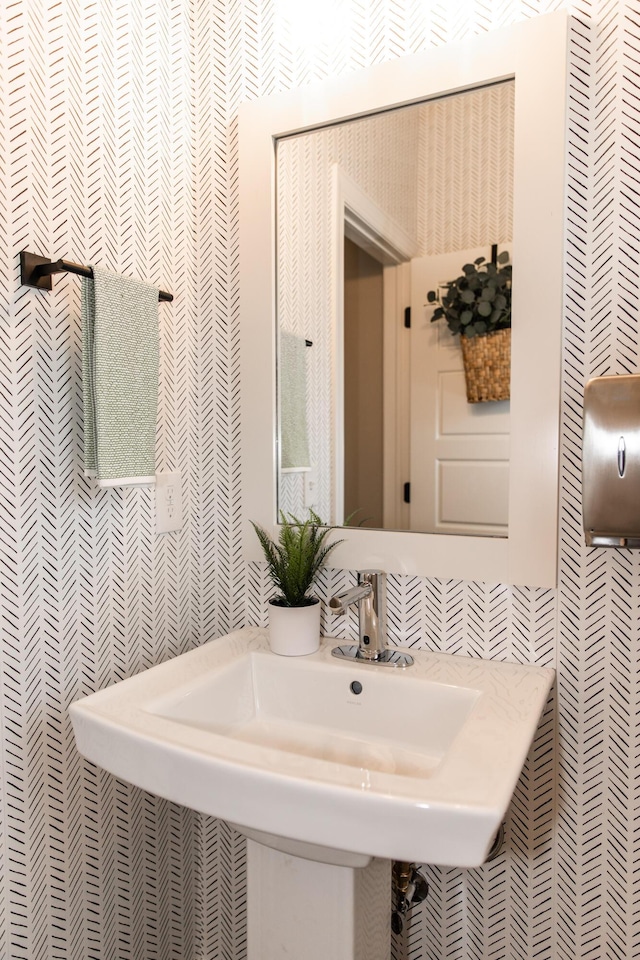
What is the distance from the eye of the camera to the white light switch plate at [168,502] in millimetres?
1364

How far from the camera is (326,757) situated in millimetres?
1068

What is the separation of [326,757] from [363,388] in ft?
2.22

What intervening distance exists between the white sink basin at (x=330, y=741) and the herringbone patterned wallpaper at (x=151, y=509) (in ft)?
0.47

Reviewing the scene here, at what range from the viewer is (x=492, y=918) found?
1.19 m

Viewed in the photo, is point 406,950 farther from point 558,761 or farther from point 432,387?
point 432,387

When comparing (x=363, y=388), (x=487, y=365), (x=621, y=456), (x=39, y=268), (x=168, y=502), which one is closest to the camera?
(x=621, y=456)

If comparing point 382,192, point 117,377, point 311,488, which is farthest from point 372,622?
point 382,192

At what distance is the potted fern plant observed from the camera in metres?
1.19

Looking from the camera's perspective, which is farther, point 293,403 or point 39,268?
point 293,403

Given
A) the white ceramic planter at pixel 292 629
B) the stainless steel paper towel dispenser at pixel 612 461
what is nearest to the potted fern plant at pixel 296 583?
the white ceramic planter at pixel 292 629

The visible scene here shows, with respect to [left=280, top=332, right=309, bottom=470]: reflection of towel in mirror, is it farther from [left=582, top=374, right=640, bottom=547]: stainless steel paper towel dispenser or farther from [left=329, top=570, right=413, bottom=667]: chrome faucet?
Answer: [left=582, top=374, right=640, bottom=547]: stainless steel paper towel dispenser

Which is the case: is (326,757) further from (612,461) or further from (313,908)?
(612,461)

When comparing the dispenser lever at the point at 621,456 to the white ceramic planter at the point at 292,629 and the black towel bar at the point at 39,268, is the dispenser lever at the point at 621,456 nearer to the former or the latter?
the white ceramic planter at the point at 292,629

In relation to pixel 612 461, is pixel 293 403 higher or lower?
higher
